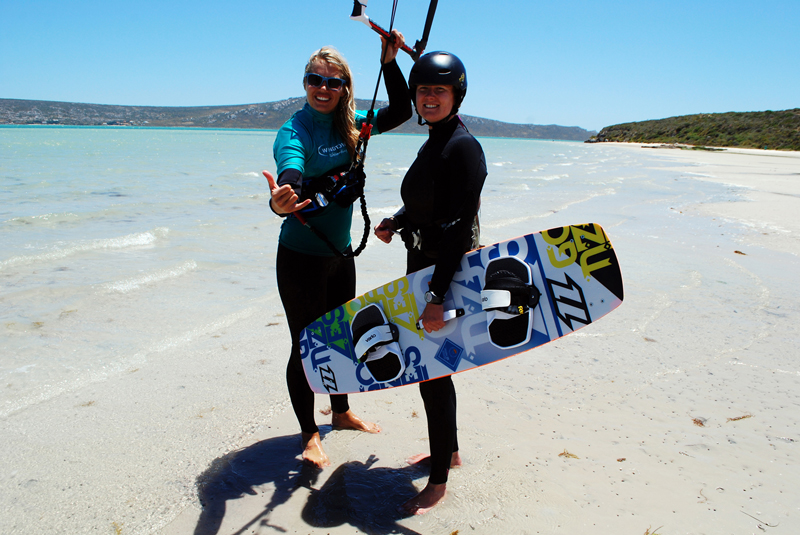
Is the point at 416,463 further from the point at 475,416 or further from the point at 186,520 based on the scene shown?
the point at 186,520

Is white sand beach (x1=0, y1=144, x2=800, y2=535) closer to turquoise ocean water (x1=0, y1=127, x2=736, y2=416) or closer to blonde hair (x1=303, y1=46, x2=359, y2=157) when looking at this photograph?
turquoise ocean water (x1=0, y1=127, x2=736, y2=416)

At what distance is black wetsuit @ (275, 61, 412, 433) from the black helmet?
2.19ft

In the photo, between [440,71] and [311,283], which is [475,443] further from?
[440,71]

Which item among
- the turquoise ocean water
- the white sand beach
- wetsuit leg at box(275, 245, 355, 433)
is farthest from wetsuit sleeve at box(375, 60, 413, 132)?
the turquoise ocean water

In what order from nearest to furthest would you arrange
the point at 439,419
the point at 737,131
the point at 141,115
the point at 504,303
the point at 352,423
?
the point at 504,303 → the point at 439,419 → the point at 352,423 → the point at 737,131 → the point at 141,115

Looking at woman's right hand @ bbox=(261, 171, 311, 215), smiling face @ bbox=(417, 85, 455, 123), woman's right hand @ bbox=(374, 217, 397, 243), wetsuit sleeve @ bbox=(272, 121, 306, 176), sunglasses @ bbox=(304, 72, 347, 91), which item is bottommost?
woman's right hand @ bbox=(374, 217, 397, 243)

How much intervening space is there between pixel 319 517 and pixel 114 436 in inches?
59.6

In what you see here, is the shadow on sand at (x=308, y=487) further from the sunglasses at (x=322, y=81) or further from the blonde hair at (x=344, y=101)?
the sunglasses at (x=322, y=81)

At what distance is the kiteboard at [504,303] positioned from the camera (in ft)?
7.51

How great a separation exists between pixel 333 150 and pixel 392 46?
2.38 feet

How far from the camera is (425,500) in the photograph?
2.41m

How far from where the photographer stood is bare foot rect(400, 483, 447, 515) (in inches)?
94.0

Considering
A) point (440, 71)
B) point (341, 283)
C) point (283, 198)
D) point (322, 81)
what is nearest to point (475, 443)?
point (341, 283)

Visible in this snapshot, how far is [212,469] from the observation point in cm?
272
